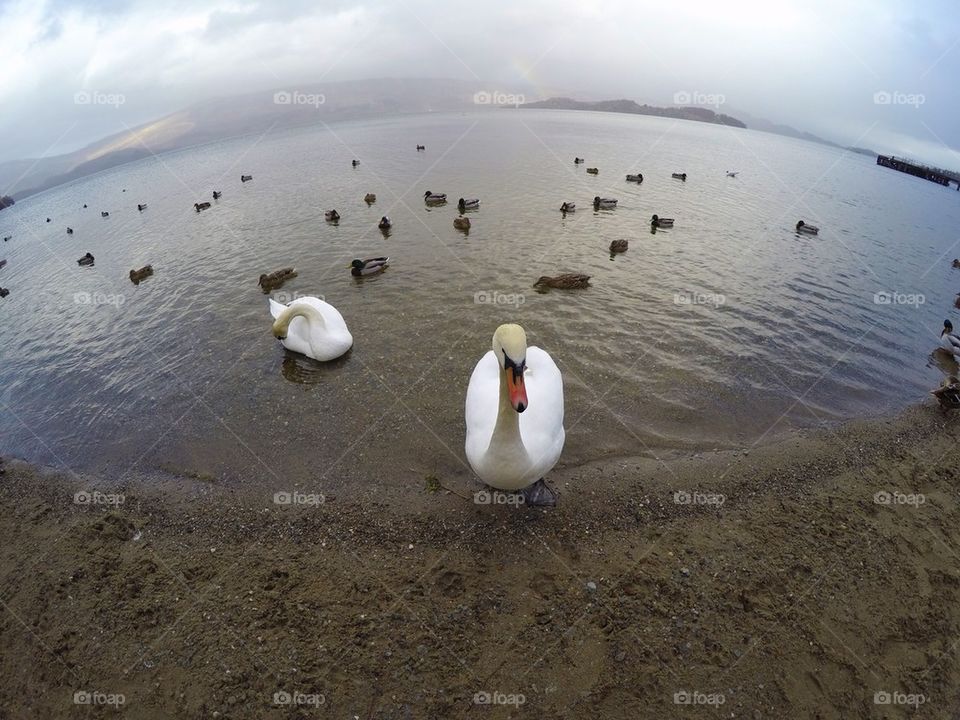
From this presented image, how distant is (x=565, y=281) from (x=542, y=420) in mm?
9989

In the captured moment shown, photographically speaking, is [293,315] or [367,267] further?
[367,267]

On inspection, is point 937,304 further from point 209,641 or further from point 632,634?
point 209,641

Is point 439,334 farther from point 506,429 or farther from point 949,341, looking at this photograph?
point 949,341

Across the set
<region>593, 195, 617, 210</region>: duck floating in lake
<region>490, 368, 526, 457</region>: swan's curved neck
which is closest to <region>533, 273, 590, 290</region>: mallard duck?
<region>490, 368, 526, 457</region>: swan's curved neck

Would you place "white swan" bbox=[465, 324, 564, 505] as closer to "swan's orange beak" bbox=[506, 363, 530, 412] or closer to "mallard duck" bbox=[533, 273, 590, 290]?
"swan's orange beak" bbox=[506, 363, 530, 412]

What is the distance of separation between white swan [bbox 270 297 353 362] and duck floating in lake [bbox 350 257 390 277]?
503cm

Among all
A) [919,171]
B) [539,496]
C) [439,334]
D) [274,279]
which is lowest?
[539,496]

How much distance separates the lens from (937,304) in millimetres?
16812

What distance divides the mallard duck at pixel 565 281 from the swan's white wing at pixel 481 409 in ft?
27.8

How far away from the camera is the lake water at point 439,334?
950 cm

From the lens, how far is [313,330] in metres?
11.7

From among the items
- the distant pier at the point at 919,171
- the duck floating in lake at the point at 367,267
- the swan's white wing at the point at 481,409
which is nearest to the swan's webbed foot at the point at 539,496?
the swan's white wing at the point at 481,409

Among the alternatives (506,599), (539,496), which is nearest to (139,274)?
(539,496)

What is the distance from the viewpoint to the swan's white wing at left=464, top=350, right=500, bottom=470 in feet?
21.7
